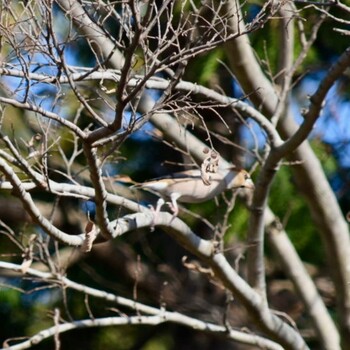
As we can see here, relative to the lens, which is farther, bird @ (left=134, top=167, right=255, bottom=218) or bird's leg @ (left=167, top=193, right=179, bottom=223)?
bird @ (left=134, top=167, right=255, bottom=218)

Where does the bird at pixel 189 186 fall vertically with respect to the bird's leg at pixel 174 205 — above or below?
above

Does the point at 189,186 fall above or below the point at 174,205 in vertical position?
above

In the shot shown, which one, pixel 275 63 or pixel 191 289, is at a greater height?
pixel 275 63

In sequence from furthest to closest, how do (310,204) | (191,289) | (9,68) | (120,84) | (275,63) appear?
(191,289) < (275,63) < (310,204) < (9,68) < (120,84)

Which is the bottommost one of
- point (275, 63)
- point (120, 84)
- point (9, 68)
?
point (120, 84)

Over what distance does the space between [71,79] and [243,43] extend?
215cm

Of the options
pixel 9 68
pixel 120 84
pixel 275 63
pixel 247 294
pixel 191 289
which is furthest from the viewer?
pixel 191 289

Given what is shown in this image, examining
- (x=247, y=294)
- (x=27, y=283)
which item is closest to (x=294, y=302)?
(x=27, y=283)

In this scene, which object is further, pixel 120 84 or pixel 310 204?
pixel 310 204

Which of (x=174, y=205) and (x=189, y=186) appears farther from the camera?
(x=189, y=186)

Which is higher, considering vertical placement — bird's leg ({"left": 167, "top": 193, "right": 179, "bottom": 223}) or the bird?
the bird

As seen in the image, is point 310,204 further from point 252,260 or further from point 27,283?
point 27,283

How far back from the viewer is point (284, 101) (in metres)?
4.95

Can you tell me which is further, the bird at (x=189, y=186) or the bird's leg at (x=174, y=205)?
the bird at (x=189, y=186)
